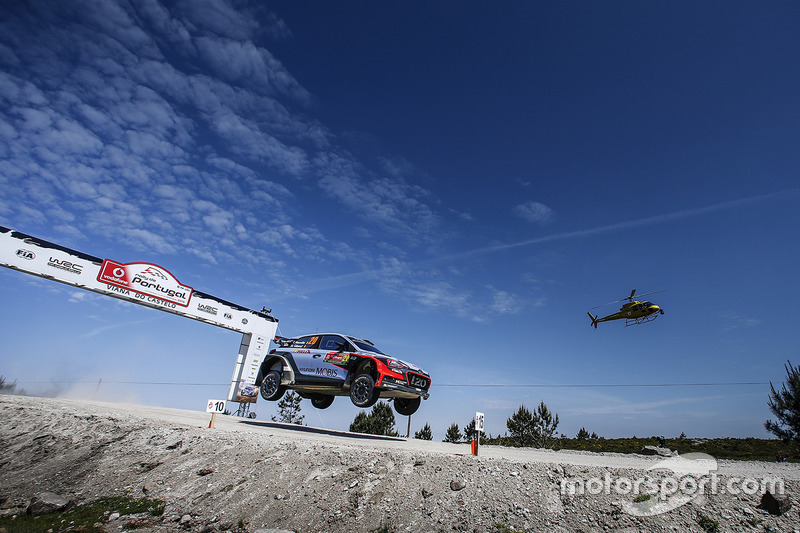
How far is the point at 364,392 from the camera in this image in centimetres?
1110

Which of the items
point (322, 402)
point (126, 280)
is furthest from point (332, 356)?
point (126, 280)

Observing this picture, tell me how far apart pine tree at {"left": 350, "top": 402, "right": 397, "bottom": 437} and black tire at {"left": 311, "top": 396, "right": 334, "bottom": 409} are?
21613 mm

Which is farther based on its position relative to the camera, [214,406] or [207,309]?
[207,309]

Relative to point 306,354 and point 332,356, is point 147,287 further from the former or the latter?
point 332,356

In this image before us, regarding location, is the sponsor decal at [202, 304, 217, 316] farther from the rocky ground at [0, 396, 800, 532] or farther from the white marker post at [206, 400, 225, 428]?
the white marker post at [206, 400, 225, 428]

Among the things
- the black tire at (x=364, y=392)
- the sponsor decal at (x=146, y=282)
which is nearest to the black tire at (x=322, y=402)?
the black tire at (x=364, y=392)

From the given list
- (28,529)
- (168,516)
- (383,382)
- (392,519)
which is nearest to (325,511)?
(392,519)

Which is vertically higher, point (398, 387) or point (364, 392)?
point (398, 387)

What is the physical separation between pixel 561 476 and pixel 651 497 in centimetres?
131

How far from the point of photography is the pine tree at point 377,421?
115 ft

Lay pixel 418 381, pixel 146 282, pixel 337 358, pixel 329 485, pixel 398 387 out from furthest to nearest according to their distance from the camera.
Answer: pixel 146 282
pixel 337 358
pixel 418 381
pixel 398 387
pixel 329 485

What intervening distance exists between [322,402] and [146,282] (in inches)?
437

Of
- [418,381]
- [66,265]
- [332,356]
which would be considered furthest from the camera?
[66,265]

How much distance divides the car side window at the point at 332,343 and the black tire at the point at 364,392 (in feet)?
4.65
